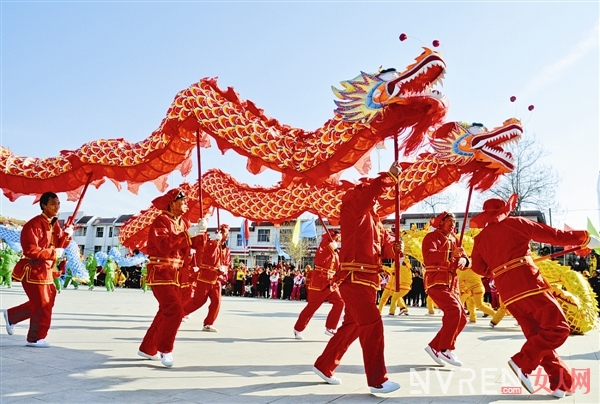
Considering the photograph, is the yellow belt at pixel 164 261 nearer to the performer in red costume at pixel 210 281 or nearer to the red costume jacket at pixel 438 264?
the performer in red costume at pixel 210 281

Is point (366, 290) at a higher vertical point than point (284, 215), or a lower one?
lower

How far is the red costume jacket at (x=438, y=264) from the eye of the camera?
5.23m

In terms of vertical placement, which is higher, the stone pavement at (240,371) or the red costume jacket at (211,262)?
the red costume jacket at (211,262)

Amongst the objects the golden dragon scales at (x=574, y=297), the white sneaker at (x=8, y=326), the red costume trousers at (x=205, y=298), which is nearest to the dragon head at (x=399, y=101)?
the red costume trousers at (x=205, y=298)

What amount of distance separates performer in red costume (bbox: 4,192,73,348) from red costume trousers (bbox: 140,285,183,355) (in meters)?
1.35

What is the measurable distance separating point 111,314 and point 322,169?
628cm

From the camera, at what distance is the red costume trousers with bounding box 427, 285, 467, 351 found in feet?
15.6

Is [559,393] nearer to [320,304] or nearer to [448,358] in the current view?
[448,358]

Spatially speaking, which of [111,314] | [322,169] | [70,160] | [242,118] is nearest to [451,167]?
[322,169]

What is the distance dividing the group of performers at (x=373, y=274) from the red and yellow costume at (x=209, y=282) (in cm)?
228

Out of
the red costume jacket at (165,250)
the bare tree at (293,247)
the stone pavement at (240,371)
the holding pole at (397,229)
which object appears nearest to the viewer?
the stone pavement at (240,371)

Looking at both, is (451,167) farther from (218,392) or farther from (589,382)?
(218,392)

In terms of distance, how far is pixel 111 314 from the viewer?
9266 millimetres

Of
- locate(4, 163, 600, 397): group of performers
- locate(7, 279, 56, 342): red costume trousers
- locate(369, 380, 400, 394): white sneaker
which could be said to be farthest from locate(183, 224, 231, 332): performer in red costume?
locate(369, 380, 400, 394): white sneaker
